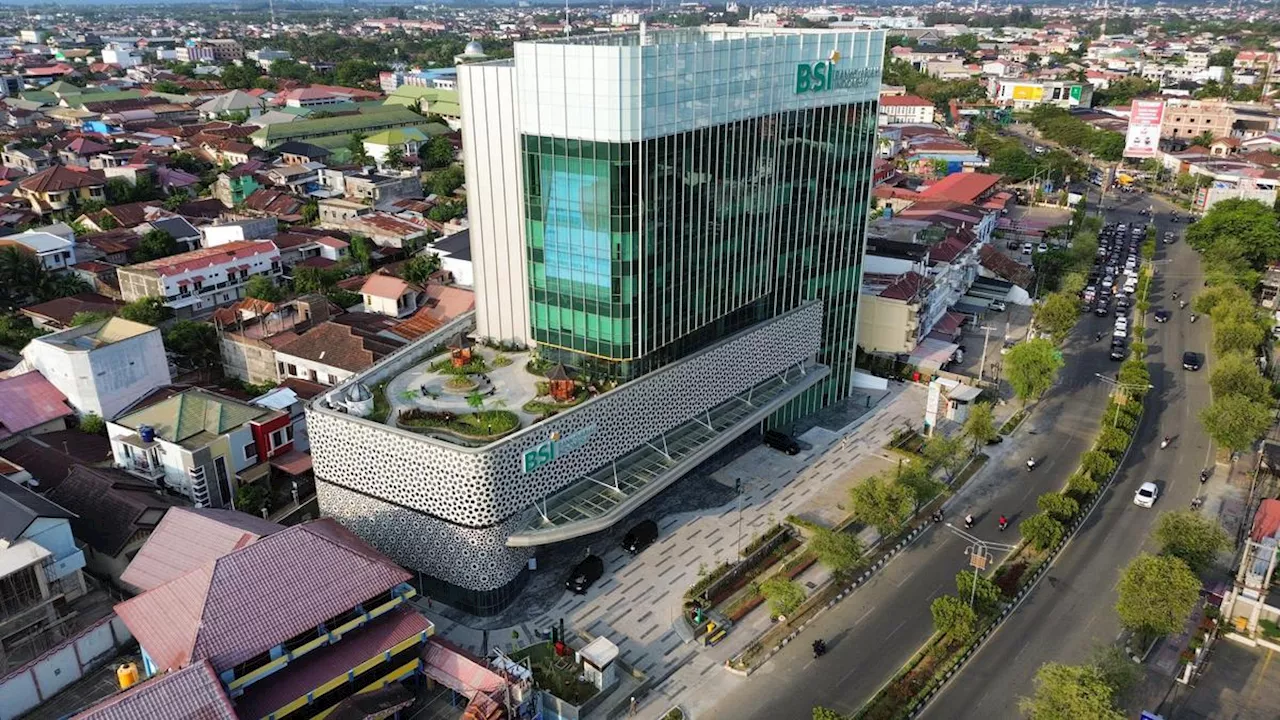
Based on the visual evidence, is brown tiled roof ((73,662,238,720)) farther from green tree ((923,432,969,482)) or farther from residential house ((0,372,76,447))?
green tree ((923,432,969,482))

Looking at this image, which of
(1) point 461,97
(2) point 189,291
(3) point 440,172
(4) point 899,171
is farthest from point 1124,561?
(3) point 440,172

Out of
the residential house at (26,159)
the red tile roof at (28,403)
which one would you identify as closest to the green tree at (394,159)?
the residential house at (26,159)

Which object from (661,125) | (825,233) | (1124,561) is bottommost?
(1124,561)

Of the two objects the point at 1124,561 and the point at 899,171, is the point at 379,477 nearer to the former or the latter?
the point at 1124,561

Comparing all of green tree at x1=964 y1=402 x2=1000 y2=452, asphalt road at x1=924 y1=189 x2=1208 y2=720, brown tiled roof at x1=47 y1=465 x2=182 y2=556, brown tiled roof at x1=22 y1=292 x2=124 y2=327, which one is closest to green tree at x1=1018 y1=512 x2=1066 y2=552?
asphalt road at x1=924 y1=189 x2=1208 y2=720

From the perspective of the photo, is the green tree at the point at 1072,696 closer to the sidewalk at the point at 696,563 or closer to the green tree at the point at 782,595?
the green tree at the point at 782,595
